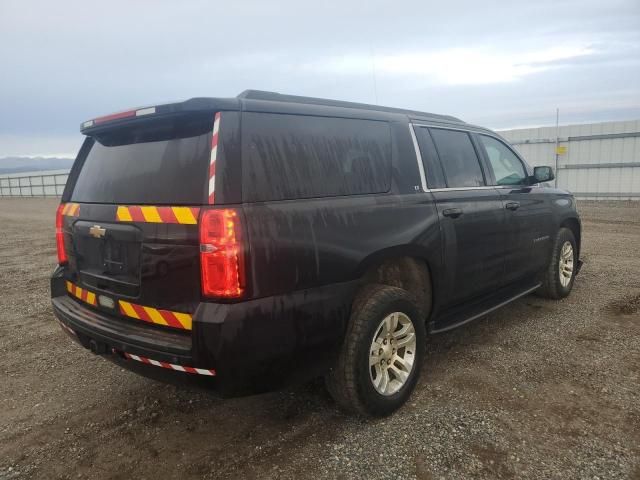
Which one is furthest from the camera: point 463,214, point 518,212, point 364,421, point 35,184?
point 35,184

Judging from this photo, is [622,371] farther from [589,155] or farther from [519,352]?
[589,155]

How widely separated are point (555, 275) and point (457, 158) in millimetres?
2146

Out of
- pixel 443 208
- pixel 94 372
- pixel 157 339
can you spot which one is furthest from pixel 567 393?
pixel 94 372

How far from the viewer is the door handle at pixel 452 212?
3303mm

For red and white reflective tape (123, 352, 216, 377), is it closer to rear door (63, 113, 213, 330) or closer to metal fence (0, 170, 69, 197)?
rear door (63, 113, 213, 330)

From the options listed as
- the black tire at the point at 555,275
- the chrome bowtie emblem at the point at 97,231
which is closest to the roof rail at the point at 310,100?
the chrome bowtie emblem at the point at 97,231

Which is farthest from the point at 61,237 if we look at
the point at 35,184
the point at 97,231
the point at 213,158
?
the point at 35,184

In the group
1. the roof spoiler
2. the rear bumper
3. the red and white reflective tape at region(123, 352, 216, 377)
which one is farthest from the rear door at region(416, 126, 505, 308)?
the red and white reflective tape at region(123, 352, 216, 377)

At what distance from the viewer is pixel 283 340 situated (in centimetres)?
231

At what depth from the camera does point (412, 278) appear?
128 inches

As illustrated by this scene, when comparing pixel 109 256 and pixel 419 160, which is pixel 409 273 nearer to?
pixel 419 160

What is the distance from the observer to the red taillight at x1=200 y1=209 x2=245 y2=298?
7.07 feet

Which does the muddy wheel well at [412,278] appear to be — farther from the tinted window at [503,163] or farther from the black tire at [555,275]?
the black tire at [555,275]

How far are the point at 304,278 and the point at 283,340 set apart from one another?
1.05 ft
